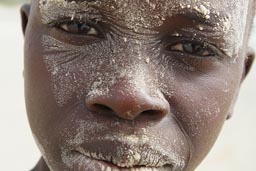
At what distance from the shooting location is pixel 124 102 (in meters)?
1.11

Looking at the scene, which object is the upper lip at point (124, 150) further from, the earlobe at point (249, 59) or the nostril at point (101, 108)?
the earlobe at point (249, 59)

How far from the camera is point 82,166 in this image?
1166 millimetres

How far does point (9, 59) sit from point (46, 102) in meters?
2.34

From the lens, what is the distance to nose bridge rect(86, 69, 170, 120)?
1.11 metres

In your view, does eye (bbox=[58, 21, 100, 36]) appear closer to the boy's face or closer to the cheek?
the boy's face

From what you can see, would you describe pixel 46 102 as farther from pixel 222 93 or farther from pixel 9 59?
pixel 9 59

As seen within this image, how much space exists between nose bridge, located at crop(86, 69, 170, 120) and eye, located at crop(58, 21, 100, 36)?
0.42 feet

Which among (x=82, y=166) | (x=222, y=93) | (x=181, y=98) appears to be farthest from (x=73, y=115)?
(x=222, y=93)

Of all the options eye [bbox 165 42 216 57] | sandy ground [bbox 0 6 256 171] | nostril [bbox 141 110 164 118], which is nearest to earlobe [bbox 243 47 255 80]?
eye [bbox 165 42 216 57]

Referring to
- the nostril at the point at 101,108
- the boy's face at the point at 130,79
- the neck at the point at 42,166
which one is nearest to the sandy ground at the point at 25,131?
the neck at the point at 42,166

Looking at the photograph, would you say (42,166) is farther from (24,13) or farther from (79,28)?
(79,28)

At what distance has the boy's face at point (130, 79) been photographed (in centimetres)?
114

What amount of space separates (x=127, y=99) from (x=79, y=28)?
0.65 ft

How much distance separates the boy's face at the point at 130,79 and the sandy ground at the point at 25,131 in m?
1.74
